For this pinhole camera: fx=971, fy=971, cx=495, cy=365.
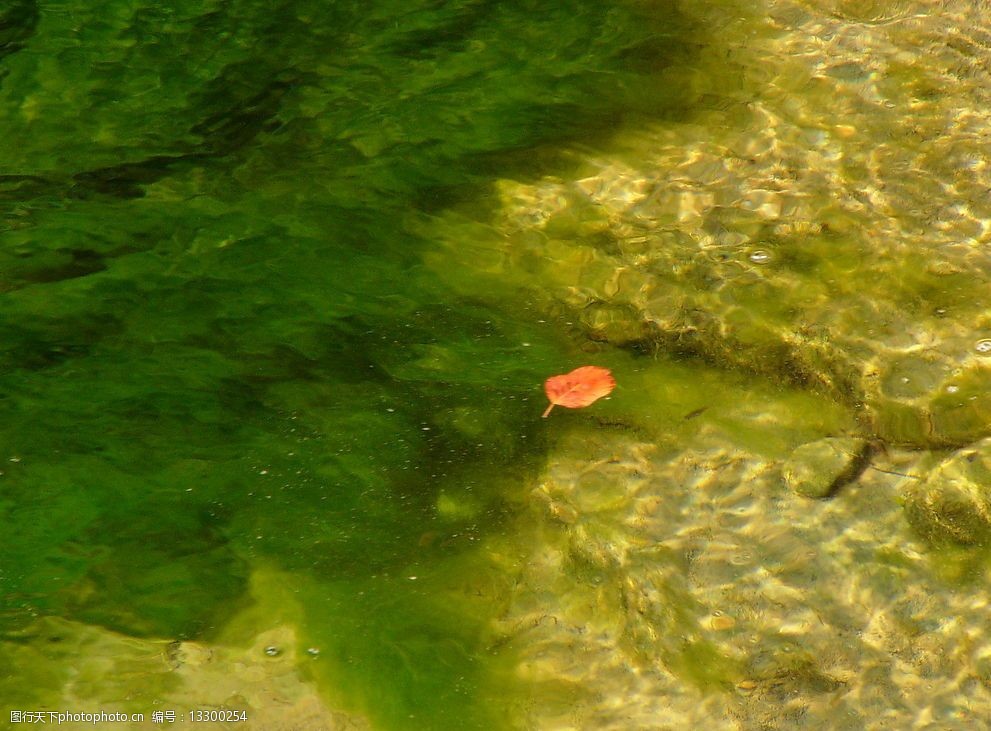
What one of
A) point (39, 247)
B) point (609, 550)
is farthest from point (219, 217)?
point (609, 550)

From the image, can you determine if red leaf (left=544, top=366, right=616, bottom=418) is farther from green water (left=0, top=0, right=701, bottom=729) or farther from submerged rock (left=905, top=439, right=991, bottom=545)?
submerged rock (left=905, top=439, right=991, bottom=545)

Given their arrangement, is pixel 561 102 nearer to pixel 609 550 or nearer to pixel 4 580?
pixel 609 550

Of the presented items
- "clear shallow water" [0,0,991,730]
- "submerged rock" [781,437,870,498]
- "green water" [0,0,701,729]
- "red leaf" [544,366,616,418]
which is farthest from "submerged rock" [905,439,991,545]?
"green water" [0,0,701,729]

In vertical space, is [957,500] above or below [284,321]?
below

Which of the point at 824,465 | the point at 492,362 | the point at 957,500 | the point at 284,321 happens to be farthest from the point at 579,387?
the point at 957,500

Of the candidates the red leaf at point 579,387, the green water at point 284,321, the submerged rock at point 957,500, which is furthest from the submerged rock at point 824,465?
the green water at point 284,321

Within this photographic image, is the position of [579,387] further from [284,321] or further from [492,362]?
[284,321]

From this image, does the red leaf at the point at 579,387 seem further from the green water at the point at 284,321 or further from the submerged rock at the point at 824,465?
the submerged rock at the point at 824,465
